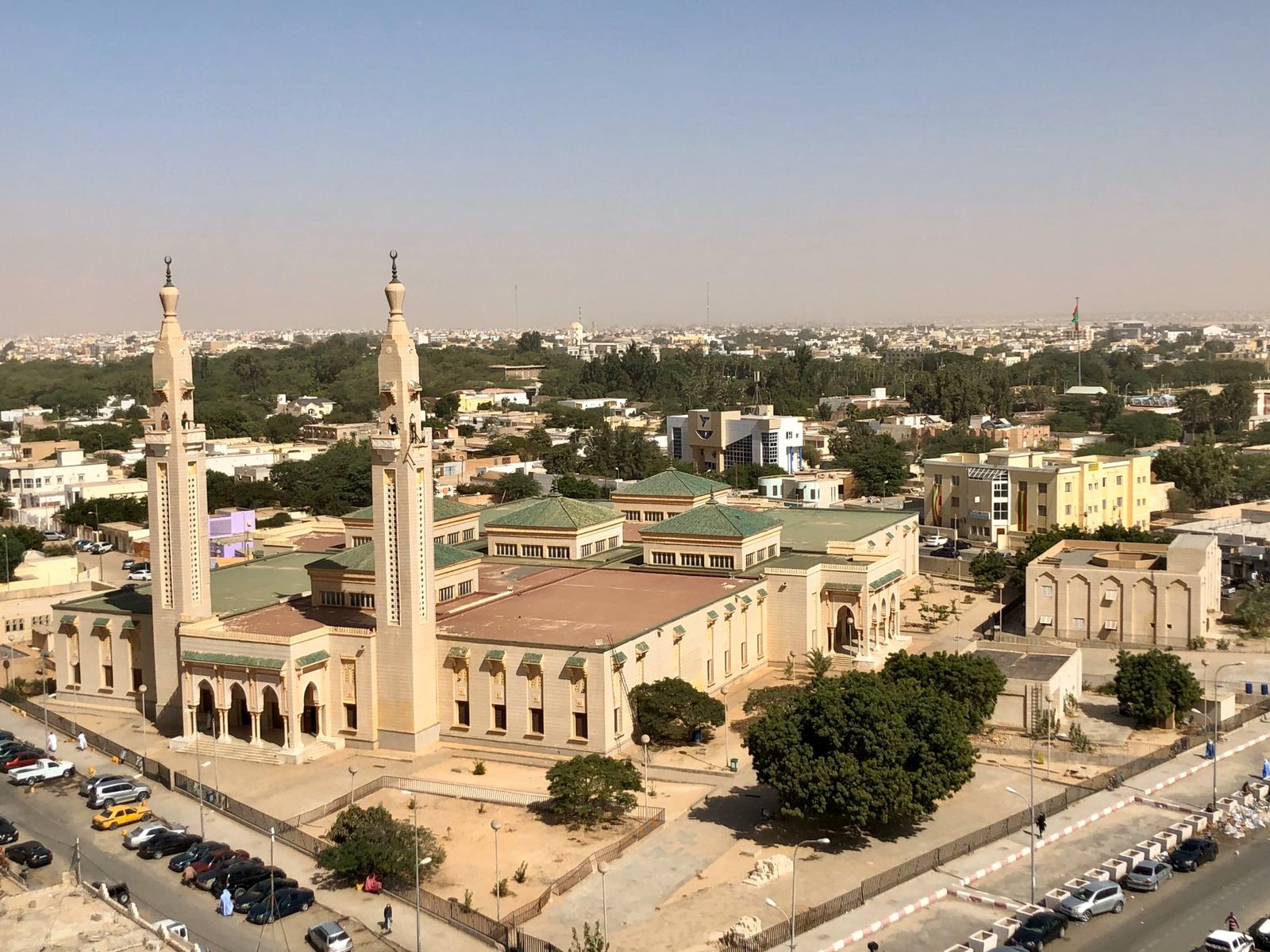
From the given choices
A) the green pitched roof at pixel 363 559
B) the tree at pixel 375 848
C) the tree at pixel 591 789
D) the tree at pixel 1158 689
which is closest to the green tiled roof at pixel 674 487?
the green pitched roof at pixel 363 559

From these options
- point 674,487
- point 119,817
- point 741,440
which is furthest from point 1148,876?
point 741,440

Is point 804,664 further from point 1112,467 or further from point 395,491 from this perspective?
point 1112,467

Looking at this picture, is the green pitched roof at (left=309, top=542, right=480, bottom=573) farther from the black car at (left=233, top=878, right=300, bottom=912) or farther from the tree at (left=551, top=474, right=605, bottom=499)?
the tree at (left=551, top=474, right=605, bottom=499)

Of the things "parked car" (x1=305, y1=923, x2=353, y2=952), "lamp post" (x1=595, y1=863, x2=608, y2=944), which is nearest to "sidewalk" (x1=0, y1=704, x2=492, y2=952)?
"parked car" (x1=305, y1=923, x2=353, y2=952)

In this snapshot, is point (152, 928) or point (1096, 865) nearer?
point (152, 928)

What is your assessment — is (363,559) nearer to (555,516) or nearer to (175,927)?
(555,516)

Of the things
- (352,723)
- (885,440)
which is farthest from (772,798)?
(885,440)

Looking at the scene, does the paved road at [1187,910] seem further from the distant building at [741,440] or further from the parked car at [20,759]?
the distant building at [741,440]
